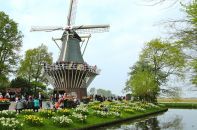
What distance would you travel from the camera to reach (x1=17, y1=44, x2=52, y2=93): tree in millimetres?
82438

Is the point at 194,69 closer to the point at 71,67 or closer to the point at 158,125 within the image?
the point at 158,125

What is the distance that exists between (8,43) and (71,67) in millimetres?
12828

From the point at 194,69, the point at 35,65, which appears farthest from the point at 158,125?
the point at 35,65

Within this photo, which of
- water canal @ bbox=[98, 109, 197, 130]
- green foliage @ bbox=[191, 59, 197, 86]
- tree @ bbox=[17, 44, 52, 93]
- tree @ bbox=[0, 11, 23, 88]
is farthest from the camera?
A: tree @ bbox=[17, 44, 52, 93]

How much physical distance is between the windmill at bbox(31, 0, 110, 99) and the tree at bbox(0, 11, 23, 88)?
32.8ft

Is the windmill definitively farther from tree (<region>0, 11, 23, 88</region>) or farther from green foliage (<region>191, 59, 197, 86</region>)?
green foliage (<region>191, 59, 197, 86</region>)

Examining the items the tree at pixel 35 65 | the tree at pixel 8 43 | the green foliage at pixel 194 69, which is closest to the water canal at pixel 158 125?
the green foliage at pixel 194 69

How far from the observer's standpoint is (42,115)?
25.9 metres

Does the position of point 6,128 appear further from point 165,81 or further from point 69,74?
point 165,81

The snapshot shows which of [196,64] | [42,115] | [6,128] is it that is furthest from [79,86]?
[196,64]

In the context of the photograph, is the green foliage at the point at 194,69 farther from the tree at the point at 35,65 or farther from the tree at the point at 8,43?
the tree at the point at 35,65

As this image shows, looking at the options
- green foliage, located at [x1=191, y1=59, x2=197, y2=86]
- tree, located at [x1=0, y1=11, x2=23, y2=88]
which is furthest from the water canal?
tree, located at [x1=0, y1=11, x2=23, y2=88]

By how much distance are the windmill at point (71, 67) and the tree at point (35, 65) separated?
1258 cm

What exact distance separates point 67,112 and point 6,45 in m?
30.4
